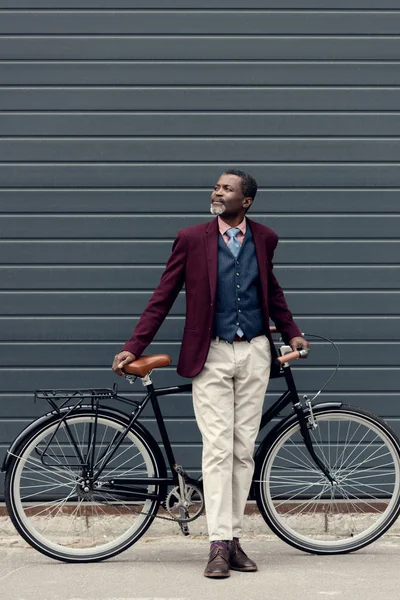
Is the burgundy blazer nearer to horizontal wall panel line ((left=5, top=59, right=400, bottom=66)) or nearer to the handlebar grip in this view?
the handlebar grip

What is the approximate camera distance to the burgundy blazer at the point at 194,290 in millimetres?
5375

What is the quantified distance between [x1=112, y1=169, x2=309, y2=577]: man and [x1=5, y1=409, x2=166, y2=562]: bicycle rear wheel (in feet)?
1.19

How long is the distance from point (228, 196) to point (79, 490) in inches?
69.1

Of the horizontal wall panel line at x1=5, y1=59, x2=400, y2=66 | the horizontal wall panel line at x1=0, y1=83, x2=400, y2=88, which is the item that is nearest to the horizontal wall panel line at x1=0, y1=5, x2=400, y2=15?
the horizontal wall panel line at x1=5, y1=59, x2=400, y2=66

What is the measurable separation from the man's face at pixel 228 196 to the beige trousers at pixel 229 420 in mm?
685

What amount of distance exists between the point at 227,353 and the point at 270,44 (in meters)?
2.02

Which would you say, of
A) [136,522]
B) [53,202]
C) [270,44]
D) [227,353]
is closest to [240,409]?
[227,353]

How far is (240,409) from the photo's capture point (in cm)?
547

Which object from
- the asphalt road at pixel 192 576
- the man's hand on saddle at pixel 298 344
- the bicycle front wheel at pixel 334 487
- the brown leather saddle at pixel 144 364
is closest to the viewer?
the asphalt road at pixel 192 576

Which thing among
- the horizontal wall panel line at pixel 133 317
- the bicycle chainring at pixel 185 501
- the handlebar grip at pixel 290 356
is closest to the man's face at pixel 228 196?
the handlebar grip at pixel 290 356

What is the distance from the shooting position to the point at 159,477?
5.55 metres

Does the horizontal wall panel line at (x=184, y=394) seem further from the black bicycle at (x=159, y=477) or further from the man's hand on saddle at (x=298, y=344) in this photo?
the man's hand on saddle at (x=298, y=344)

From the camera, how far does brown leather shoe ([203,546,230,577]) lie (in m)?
5.21

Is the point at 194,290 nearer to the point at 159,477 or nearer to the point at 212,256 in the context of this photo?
the point at 212,256
